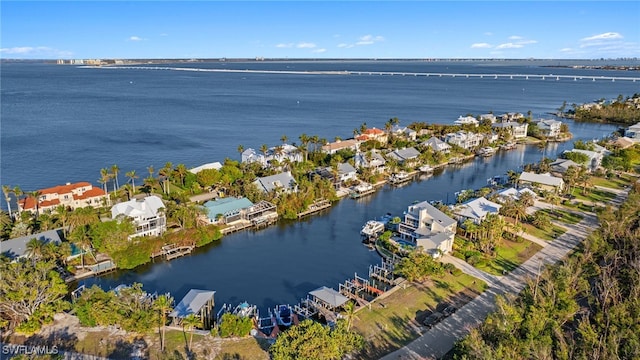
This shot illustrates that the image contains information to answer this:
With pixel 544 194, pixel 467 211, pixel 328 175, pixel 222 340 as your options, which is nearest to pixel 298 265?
pixel 222 340

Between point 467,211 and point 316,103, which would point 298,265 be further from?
point 316,103

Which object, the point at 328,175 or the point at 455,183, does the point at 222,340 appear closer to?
the point at 328,175

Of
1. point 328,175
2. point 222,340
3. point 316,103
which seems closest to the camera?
point 222,340

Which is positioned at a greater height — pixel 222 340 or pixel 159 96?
pixel 159 96

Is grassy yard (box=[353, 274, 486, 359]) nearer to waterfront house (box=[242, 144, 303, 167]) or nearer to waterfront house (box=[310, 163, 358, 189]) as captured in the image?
waterfront house (box=[310, 163, 358, 189])

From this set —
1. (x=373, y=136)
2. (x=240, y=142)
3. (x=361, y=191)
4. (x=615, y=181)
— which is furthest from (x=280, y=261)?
(x=240, y=142)

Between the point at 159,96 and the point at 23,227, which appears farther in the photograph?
the point at 159,96

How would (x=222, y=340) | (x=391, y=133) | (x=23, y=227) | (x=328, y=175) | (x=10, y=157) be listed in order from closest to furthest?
(x=222, y=340), (x=23, y=227), (x=328, y=175), (x=10, y=157), (x=391, y=133)

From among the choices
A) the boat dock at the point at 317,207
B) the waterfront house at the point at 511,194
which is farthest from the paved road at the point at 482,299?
the boat dock at the point at 317,207
